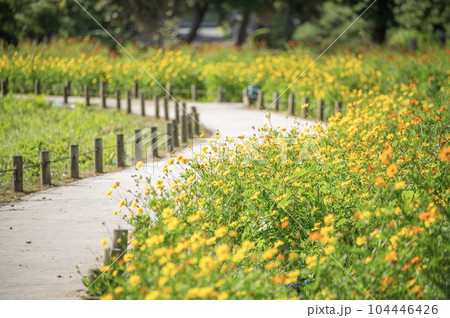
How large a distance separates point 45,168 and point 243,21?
29.6m

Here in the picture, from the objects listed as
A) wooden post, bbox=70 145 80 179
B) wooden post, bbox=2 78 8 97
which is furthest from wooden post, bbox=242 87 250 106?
wooden post, bbox=70 145 80 179

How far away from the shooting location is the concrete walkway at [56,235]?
4996mm

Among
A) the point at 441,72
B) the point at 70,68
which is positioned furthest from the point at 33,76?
the point at 441,72

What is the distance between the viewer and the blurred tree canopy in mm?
25750

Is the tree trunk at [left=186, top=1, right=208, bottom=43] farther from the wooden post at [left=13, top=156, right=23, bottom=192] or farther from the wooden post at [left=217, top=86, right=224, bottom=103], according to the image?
the wooden post at [left=13, top=156, right=23, bottom=192]

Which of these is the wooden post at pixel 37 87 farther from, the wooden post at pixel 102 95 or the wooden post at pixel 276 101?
the wooden post at pixel 276 101

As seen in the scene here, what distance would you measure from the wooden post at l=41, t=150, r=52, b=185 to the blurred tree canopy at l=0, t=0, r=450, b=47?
1615 cm

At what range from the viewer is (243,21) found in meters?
36.9

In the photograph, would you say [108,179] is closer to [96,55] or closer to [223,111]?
[223,111]

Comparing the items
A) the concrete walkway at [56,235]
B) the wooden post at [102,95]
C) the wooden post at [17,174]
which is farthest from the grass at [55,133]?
the concrete walkway at [56,235]

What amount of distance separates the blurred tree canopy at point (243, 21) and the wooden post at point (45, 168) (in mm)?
16154

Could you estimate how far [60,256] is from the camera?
563 centimetres

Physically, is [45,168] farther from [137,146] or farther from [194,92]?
[194,92]
